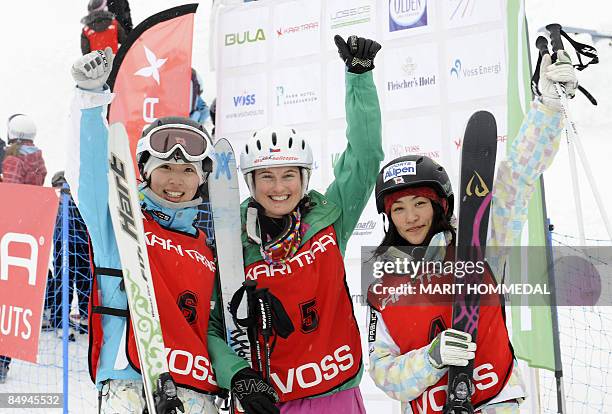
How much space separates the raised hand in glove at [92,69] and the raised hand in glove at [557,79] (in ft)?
5.18

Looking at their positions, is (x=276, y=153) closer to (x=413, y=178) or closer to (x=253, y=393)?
(x=413, y=178)

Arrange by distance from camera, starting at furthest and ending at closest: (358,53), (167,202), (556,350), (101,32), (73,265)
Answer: (101,32), (73,265), (556,350), (358,53), (167,202)

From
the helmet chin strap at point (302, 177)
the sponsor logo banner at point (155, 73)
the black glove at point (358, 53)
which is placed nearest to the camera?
the black glove at point (358, 53)

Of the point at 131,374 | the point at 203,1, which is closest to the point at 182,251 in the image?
the point at 131,374

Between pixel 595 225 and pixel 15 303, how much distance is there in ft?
27.7

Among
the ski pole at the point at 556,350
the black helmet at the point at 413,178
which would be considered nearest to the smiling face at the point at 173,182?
the black helmet at the point at 413,178

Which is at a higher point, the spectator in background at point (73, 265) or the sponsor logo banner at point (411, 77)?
the sponsor logo banner at point (411, 77)

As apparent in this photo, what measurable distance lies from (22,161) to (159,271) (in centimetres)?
535

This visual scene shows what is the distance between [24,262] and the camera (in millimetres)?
4520

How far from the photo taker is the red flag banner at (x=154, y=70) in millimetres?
5820

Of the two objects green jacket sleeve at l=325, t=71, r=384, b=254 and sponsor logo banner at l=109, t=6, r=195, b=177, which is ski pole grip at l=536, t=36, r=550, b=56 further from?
sponsor logo banner at l=109, t=6, r=195, b=177

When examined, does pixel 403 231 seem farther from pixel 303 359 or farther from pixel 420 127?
pixel 420 127

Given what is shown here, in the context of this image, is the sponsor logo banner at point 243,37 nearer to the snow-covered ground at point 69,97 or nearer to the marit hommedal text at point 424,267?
the snow-covered ground at point 69,97

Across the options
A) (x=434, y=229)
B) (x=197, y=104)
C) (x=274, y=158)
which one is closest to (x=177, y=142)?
(x=274, y=158)
